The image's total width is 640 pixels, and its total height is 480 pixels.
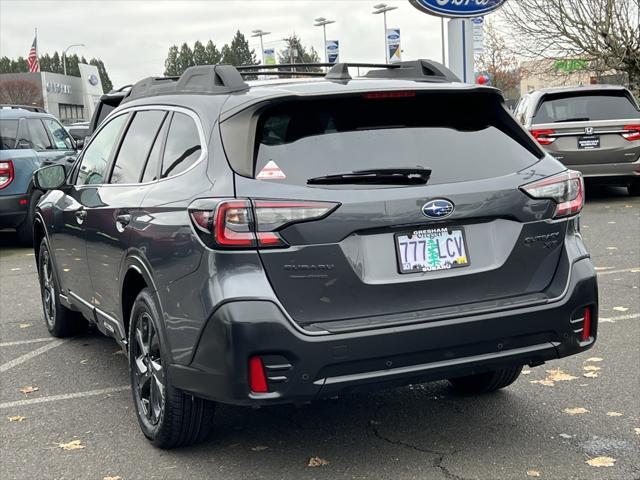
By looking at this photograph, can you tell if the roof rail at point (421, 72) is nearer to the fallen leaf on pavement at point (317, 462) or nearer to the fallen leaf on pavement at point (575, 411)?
the fallen leaf on pavement at point (575, 411)

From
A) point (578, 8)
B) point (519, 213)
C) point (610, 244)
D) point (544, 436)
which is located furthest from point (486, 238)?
point (578, 8)

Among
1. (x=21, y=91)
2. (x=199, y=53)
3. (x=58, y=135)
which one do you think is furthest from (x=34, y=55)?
(x=199, y=53)

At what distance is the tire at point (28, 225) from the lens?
1197 centimetres

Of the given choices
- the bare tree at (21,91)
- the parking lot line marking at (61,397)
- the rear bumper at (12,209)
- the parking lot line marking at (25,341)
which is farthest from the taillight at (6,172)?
the bare tree at (21,91)

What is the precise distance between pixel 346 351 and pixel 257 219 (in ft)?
2.10

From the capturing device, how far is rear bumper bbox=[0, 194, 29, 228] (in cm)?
1173

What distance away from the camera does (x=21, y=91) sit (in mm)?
86375

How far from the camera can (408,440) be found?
4441 millimetres

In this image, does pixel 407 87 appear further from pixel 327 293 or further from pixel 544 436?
pixel 544 436

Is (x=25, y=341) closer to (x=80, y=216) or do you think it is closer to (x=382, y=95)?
(x=80, y=216)

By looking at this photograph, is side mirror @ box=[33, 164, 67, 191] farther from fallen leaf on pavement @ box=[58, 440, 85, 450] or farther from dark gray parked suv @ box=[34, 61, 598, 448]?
fallen leaf on pavement @ box=[58, 440, 85, 450]

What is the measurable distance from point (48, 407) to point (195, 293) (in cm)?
196

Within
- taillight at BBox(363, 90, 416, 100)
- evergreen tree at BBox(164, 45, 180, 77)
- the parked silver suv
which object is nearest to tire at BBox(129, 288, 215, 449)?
taillight at BBox(363, 90, 416, 100)

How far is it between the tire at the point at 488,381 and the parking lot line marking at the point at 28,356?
3.09m
